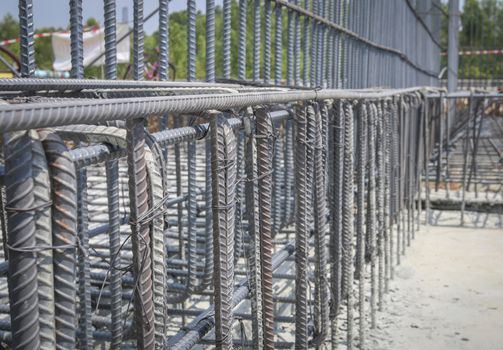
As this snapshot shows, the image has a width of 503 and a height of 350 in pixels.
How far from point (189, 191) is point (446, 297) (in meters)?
2.65

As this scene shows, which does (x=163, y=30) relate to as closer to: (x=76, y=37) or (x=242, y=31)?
(x=76, y=37)

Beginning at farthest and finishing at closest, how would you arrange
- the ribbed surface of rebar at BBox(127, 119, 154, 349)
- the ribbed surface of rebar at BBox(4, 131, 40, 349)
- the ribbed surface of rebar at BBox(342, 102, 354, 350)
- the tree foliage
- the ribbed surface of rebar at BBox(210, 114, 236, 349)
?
the tree foliage < the ribbed surface of rebar at BBox(342, 102, 354, 350) < the ribbed surface of rebar at BBox(210, 114, 236, 349) < the ribbed surface of rebar at BBox(127, 119, 154, 349) < the ribbed surface of rebar at BBox(4, 131, 40, 349)

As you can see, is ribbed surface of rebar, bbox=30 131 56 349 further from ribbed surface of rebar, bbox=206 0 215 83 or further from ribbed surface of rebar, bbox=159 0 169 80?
ribbed surface of rebar, bbox=206 0 215 83

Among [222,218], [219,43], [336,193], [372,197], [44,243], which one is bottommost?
[372,197]

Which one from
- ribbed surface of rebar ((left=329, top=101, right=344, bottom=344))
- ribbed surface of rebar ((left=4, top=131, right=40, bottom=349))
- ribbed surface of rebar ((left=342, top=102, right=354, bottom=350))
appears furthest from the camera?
ribbed surface of rebar ((left=342, top=102, right=354, bottom=350))

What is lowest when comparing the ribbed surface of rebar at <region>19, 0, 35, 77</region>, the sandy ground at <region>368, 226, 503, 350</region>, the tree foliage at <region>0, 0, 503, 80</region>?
the sandy ground at <region>368, 226, 503, 350</region>

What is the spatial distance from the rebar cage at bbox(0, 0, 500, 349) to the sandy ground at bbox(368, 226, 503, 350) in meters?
0.17

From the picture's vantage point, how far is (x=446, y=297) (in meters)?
5.09

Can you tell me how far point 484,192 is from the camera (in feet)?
29.2

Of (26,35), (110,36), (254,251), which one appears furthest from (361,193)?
(26,35)

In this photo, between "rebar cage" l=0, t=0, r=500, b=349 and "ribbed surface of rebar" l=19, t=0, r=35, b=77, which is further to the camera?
"ribbed surface of rebar" l=19, t=0, r=35, b=77

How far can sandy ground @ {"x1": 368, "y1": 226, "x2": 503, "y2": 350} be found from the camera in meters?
4.27

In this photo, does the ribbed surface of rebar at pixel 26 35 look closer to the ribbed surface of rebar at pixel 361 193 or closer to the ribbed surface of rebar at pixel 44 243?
the ribbed surface of rebar at pixel 44 243

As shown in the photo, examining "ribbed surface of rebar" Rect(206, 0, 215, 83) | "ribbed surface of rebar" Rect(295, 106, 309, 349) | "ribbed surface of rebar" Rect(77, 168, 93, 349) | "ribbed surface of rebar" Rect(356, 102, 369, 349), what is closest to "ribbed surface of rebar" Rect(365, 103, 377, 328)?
"ribbed surface of rebar" Rect(356, 102, 369, 349)
